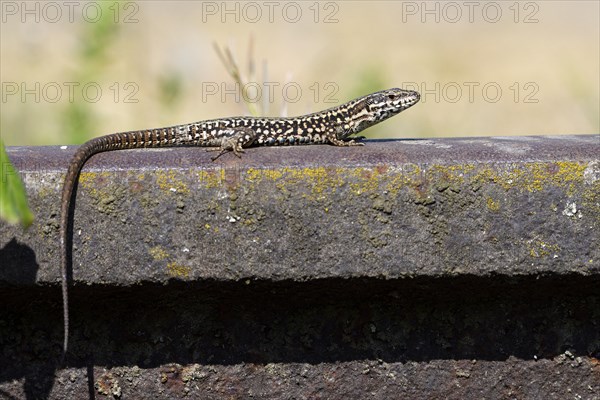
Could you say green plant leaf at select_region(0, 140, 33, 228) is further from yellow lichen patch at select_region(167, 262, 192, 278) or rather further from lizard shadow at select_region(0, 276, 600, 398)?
lizard shadow at select_region(0, 276, 600, 398)

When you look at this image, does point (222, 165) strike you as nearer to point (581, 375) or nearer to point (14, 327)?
point (14, 327)

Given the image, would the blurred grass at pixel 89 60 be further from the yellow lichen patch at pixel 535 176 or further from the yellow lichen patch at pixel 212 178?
the yellow lichen patch at pixel 535 176

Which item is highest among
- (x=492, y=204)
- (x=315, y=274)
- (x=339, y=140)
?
(x=339, y=140)

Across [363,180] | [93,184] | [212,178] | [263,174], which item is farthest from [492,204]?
[93,184]

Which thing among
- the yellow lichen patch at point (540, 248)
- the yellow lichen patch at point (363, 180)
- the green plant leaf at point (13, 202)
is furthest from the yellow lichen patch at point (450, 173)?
the green plant leaf at point (13, 202)

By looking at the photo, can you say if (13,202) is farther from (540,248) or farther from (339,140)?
(339,140)

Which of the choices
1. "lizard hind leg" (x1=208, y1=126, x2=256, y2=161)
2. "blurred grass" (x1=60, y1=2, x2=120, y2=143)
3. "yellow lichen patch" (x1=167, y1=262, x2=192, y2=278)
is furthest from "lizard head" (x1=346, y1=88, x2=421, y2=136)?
"blurred grass" (x1=60, y1=2, x2=120, y2=143)

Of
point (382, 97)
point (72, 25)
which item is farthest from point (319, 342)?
point (72, 25)
